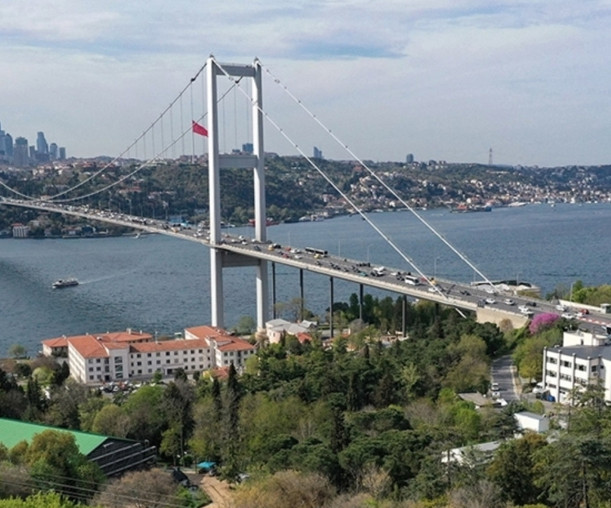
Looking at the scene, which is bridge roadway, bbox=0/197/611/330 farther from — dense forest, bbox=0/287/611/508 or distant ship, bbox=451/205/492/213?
distant ship, bbox=451/205/492/213

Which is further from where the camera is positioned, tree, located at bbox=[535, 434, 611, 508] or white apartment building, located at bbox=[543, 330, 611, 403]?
white apartment building, located at bbox=[543, 330, 611, 403]

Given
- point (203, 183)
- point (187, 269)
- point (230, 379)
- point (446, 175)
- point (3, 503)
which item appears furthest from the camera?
point (446, 175)

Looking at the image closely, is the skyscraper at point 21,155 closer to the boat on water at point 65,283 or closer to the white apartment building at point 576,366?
the boat on water at point 65,283

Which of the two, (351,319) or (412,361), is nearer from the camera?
(412,361)

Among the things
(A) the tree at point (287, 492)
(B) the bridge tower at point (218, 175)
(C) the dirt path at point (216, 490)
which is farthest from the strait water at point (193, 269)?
(A) the tree at point (287, 492)

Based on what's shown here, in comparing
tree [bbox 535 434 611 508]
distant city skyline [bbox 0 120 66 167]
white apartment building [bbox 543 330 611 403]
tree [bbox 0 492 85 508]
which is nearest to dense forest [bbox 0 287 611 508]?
tree [bbox 535 434 611 508]

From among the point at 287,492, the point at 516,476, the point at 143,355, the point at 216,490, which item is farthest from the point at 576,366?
the point at 143,355

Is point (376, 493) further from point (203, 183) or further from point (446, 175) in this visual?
point (446, 175)

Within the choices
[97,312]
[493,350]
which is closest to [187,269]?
[97,312]
